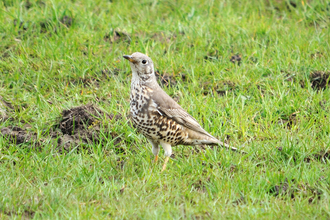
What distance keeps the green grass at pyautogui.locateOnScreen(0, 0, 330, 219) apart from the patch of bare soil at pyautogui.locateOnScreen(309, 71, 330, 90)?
0.09 meters

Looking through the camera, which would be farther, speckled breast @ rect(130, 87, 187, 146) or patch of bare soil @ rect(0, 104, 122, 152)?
patch of bare soil @ rect(0, 104, 122, 152)

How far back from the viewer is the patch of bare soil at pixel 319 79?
675 cm

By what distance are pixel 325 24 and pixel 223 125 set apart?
349cm

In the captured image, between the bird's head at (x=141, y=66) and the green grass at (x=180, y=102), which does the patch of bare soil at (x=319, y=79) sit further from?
the bird's head at (x=141, y=66)

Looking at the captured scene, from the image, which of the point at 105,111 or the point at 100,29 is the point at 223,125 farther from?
the point at 100,29

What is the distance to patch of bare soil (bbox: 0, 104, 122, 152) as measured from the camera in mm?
5484

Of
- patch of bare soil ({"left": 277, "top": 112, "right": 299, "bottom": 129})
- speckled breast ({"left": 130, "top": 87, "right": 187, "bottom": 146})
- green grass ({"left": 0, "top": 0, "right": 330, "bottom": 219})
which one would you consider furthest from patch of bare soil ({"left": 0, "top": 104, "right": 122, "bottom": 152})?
patch of bare soil ({"left": 277, "top": 112, "right": 299, "bottom": 129})

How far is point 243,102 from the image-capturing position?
633 centimetres

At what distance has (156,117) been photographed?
16.6 feet

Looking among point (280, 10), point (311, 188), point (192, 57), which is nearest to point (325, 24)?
point (280, 10)

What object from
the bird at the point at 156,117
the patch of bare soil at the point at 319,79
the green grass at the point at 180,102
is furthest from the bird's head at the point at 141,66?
the patch of bare soil at the point at 319,79

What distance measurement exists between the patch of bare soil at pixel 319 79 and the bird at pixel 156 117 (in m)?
2.12

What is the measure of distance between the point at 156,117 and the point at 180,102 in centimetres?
136

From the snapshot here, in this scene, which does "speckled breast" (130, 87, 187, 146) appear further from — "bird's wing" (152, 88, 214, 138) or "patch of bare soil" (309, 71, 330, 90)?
"patch of bare soil" (309, 71, 330, 90)
